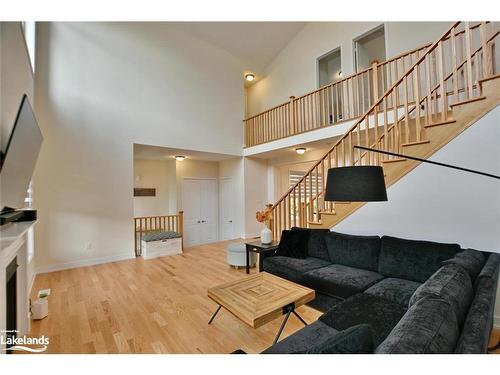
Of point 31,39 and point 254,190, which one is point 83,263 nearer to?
point 31,39

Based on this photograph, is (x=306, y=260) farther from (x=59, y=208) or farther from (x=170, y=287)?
(x=59, y=208)

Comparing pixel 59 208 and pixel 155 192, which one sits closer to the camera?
pixel 59 208

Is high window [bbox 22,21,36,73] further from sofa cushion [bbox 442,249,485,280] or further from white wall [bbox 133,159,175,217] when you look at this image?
sofa cushion [bbox 442,249,485,280]

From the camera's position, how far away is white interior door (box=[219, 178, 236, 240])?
7.06m

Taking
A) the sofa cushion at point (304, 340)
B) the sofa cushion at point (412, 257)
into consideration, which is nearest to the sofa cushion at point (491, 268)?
the sofa cushion at point (412, 257)

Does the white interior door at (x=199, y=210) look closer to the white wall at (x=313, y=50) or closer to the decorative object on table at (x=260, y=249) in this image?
the decorative object on table at (x=260, y=249)

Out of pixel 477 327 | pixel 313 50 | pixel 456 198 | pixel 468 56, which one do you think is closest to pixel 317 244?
pixel 456 198

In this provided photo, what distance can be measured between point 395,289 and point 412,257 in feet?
1.55

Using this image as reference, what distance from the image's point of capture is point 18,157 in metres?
1.85

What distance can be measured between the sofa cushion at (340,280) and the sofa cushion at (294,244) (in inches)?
19.2

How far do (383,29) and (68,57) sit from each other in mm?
6418

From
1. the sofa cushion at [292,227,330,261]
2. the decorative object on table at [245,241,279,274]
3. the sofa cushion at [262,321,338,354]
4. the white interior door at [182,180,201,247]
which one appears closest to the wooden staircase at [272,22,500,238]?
the sofa cushion at [292,227,330,261]

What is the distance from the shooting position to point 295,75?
6816 millimetres
